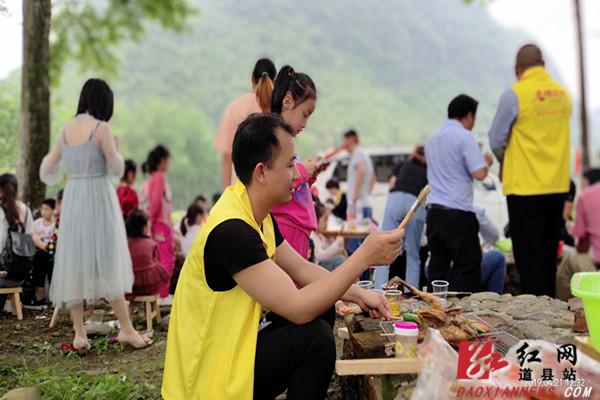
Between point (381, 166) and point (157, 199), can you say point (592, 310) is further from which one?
point (381, 166)

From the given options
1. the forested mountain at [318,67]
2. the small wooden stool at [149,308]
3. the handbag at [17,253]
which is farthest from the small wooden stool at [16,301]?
the forested mountain at [318,67]

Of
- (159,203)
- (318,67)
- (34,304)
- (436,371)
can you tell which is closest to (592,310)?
(436,371)

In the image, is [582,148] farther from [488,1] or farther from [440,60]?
[440,60]

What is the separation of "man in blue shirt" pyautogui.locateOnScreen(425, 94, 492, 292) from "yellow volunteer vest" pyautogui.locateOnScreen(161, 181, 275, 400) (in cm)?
279

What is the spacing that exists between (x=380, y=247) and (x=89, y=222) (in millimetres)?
2700

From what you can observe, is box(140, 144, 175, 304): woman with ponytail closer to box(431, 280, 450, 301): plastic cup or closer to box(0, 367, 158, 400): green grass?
box(0, 367, 158, 400): green grass

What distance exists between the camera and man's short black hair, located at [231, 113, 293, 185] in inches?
91.0

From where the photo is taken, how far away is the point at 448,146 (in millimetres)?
4773

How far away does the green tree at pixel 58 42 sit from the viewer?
18.7 ft

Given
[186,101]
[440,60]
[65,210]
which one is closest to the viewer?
[65,210]

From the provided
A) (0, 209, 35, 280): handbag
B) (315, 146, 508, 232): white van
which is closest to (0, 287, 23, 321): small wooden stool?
(0, 209, 35, 280): handbag

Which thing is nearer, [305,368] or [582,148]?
[305,368]

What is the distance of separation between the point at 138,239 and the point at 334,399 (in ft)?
8.31

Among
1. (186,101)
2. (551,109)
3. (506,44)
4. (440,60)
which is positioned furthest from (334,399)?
(506,44)
